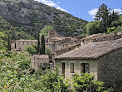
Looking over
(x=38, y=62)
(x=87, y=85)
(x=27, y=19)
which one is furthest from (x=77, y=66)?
(x=27, y=19)

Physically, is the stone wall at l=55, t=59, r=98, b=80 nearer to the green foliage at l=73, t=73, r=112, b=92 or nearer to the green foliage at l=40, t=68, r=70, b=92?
the green foliage at l=73, t=73, r=112, b=92

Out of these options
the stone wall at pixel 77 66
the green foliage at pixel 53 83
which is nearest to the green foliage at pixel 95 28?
the stone wall at pixel 77 66

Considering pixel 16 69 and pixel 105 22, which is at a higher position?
pixel 105 22

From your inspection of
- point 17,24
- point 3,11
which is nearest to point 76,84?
point 17,24

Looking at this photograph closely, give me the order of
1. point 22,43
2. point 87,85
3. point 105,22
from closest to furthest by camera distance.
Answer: point 87,85, point 105,22, point 22,43

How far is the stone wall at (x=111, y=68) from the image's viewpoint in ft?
54.3

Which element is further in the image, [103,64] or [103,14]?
[103,14]

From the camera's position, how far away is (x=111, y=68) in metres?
17.1

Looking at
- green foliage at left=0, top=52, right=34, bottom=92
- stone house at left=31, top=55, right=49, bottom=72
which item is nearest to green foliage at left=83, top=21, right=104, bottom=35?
stone house at left=31, top=55, right=49, bottom=72

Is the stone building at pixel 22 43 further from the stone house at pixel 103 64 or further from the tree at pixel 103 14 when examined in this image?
the stone house at pixel 103 64

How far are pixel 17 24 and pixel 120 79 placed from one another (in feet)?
436

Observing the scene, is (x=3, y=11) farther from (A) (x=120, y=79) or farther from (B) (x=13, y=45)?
(A) (x=120, y=79)

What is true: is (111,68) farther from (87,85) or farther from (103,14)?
(103,14)

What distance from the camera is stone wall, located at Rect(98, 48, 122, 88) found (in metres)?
16.5
